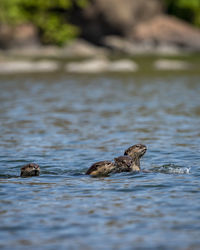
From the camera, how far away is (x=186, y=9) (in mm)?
73250

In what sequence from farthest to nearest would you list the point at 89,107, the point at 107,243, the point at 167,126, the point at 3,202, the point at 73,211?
the point at 89,107 → the point at 167,126 → the point at 3,202 → the point at 73,211 → the point at 107,243

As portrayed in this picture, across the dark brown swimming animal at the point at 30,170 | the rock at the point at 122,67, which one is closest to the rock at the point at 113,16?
the rock at the point at 122,67

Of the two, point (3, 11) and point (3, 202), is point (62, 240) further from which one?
point (3, 11)

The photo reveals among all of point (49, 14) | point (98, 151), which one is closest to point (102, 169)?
point (98, 151)

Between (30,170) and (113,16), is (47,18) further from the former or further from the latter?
(30,170)

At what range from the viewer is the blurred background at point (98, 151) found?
943cm

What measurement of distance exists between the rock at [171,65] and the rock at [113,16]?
12866 millimetres

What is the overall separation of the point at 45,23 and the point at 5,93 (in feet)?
115

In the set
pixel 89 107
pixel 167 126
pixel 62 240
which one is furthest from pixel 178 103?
pixel 62 240

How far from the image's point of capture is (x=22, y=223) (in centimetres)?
987


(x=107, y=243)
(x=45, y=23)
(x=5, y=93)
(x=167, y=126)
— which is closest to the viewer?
(x=107, y=243)

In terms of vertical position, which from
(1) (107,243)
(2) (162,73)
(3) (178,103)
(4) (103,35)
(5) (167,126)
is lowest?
(1) (107,243)

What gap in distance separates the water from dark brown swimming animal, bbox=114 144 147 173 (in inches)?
5.8

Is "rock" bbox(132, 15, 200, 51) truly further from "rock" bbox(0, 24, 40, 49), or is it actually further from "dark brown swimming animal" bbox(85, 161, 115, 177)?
"dark brown swimming animal" bbox(85, 161, 115, 177)
